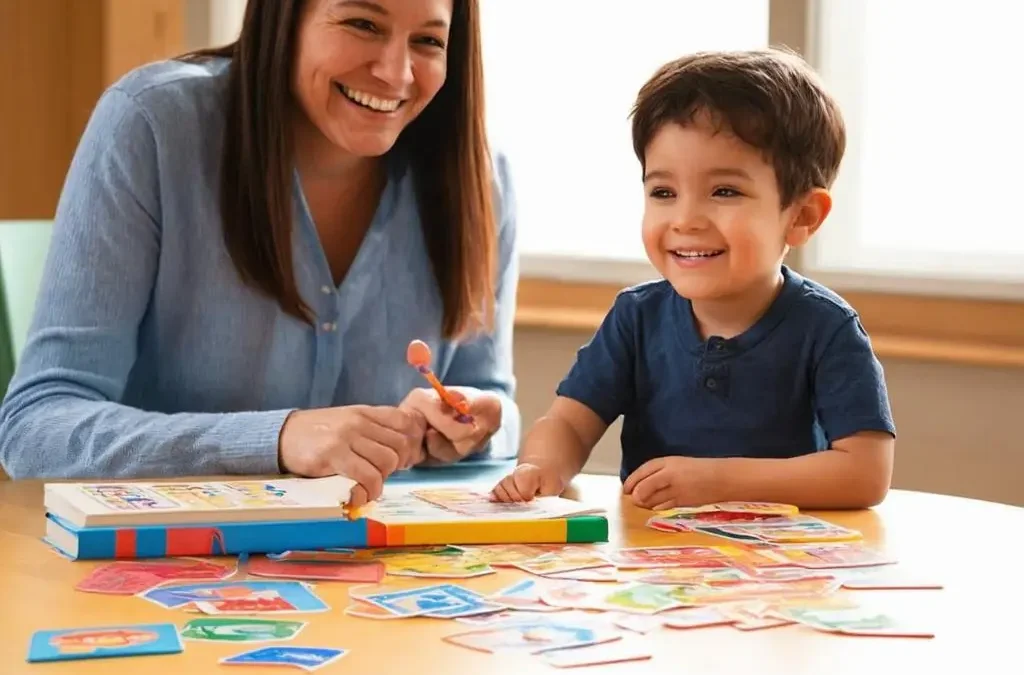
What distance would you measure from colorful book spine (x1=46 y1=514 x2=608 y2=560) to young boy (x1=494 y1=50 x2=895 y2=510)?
0.21m

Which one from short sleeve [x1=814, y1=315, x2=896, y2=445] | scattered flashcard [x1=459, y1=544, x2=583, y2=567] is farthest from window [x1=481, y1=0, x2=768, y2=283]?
scattered flashcard [x1=459, y1=544, x2=583, y2=567]

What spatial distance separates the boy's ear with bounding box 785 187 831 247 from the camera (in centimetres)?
167

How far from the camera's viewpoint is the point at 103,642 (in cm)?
95

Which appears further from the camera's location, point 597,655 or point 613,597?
point 613,597

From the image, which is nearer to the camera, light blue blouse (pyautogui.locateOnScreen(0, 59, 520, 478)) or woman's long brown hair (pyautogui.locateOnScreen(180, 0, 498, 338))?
light blue blouse (pyautogui.locateOnScreen(0, 59, 520, 478))

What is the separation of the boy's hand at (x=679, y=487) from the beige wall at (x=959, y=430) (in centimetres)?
121

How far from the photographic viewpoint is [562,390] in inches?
65.9

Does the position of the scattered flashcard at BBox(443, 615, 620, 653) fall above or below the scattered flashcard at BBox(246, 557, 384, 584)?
below

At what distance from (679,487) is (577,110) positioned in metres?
1.73

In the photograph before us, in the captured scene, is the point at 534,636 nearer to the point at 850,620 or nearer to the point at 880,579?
the point at 850,620

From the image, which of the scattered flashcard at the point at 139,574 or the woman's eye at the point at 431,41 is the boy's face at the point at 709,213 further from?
the scattered flashcard at the point at 139,574

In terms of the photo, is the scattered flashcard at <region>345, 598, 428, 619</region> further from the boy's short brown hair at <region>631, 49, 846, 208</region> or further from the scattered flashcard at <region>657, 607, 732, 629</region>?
the boy's short brown hair at <region>631, 49, 846, 208</region>

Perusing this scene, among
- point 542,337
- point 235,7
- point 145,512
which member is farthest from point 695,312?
point 235,7

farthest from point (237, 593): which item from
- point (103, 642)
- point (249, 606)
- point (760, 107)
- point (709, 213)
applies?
point (760, 107)
